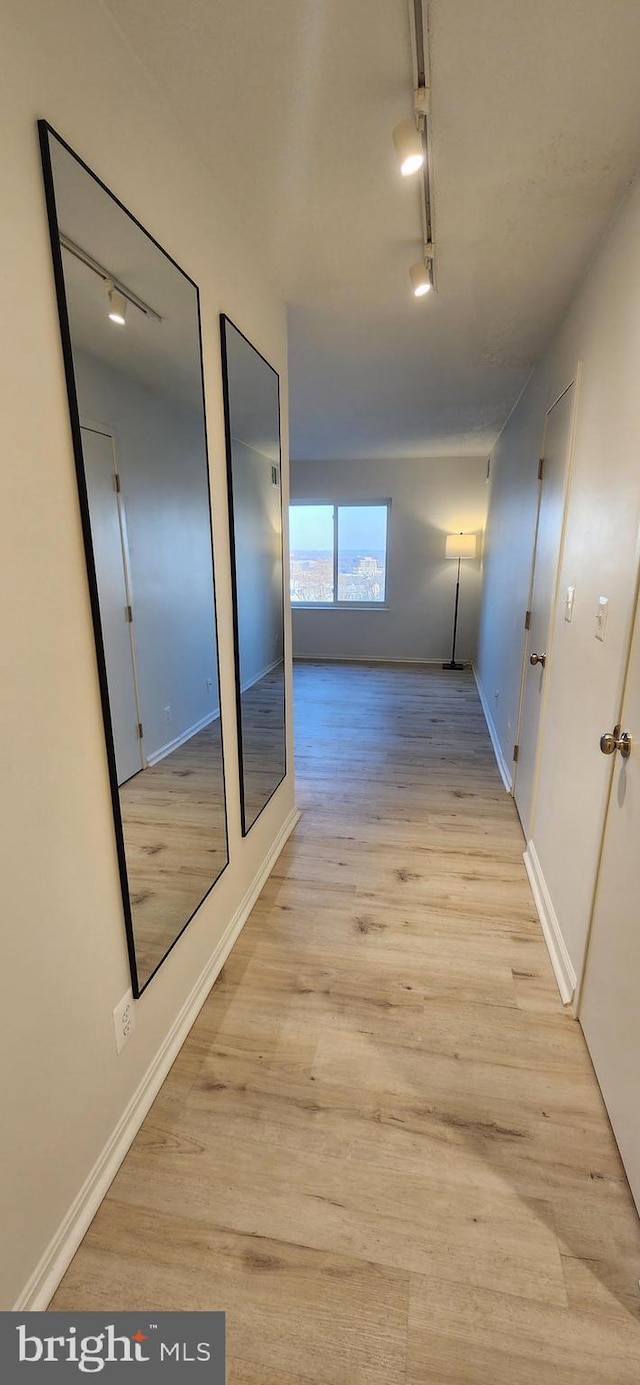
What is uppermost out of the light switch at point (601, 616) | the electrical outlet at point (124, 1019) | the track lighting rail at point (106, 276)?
the track lighting rail at point (106, 276)

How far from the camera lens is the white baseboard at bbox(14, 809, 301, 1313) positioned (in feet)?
3.43

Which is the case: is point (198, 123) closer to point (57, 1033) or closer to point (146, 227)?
point (146, 227)

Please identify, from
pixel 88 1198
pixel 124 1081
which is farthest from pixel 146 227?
pixel 88 1198

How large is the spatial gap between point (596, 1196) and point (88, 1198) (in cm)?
Result: 113

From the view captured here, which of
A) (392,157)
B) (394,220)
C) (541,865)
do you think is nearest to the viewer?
(392,157)

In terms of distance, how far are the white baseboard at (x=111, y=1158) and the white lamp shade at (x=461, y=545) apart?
529 cm

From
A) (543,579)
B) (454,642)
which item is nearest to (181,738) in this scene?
(543,579)

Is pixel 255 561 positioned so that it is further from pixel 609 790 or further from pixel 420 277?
pixel 609 790

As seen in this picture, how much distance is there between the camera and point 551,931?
79.7 inches

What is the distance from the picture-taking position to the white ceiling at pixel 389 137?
1.09 m

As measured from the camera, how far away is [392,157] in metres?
1.45

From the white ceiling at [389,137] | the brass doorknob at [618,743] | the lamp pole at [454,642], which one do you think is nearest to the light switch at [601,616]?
the brass doorknob at [618,743]

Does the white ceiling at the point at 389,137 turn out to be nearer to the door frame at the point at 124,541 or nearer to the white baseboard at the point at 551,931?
the door frame at the point at 124,541

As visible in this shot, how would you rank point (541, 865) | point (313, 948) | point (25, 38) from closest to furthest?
point (25, 38) → point (313, 948) → point (541, 865)
